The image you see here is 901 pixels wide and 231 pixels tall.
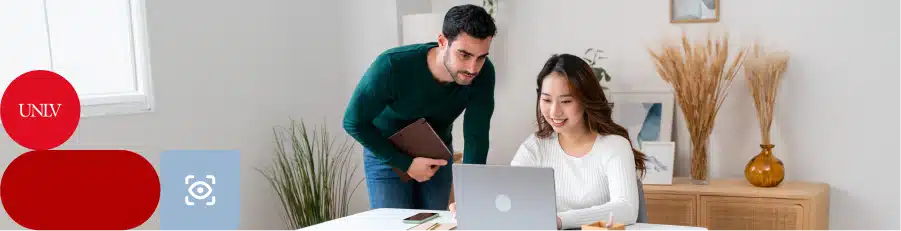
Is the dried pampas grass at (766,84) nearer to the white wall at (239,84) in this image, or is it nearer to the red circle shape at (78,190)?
the white wall at (239,84)

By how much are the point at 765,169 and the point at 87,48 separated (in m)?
2.77

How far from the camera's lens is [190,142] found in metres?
3.64

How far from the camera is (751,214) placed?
139 inches

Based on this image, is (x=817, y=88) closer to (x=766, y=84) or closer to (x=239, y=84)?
(x=766, y=84)

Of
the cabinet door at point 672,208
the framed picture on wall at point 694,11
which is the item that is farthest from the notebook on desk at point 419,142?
the framed picture on wall at point 694,11

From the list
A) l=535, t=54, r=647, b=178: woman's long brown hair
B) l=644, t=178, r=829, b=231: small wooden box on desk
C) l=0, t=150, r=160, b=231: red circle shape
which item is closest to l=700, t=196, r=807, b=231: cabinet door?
l=644, t=178, r=829, b=231: small wooden box on desk

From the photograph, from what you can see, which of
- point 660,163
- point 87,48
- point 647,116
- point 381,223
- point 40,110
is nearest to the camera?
point 381,223

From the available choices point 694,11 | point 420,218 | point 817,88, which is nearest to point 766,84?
point 817,88

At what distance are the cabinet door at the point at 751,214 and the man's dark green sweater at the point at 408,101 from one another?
124 centimetres

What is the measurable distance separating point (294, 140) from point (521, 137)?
1.12m

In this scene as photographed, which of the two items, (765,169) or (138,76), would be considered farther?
(765,169)

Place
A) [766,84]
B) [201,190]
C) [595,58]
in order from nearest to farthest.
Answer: [201,190], [766,84], [595,58]

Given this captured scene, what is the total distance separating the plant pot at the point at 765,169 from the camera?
11.8 feet

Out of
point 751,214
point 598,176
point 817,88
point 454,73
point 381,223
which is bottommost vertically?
point 751,214
